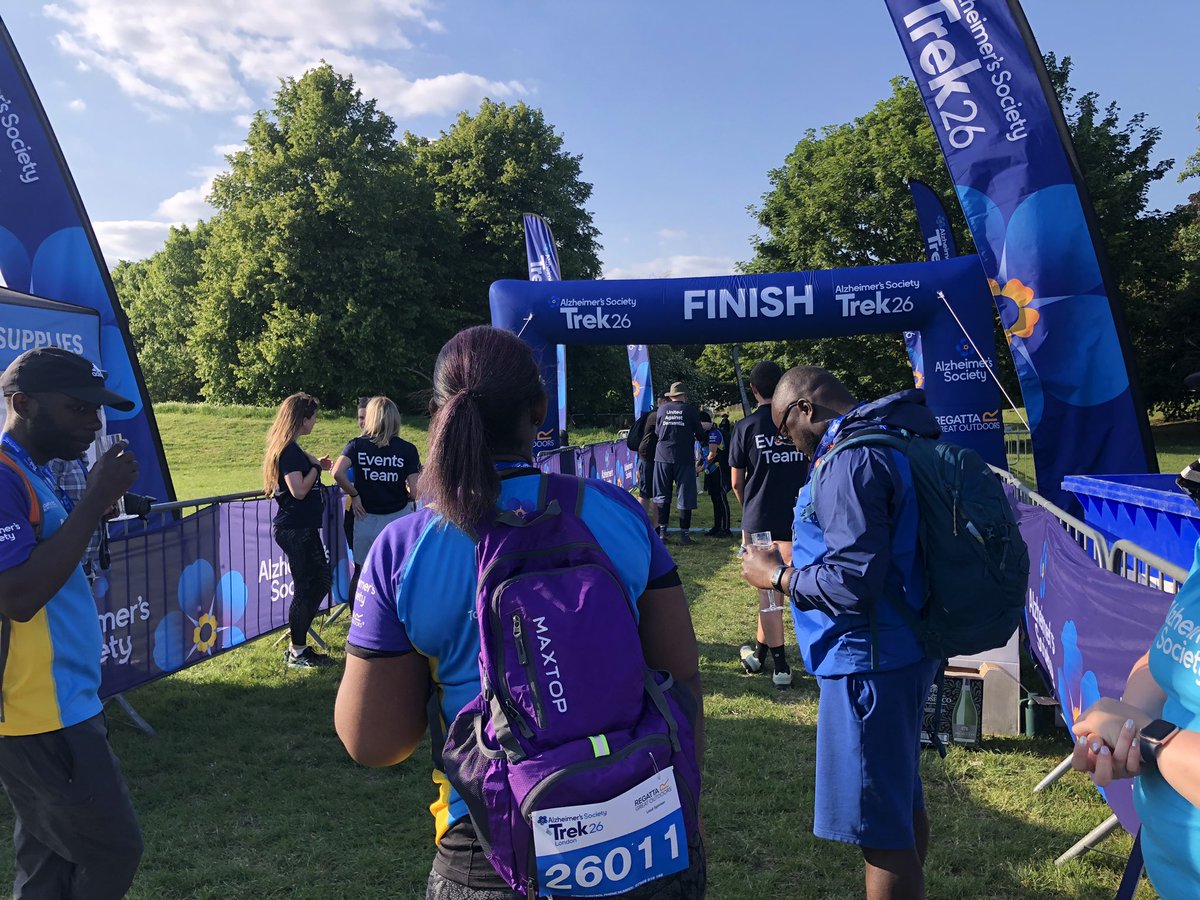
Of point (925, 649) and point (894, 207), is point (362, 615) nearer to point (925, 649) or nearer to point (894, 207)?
point (925, 649)

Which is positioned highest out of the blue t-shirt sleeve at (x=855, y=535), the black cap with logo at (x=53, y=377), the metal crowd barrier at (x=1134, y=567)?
the black cap with logo at (x=53, y=377)

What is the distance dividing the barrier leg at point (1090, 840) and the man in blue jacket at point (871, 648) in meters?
1.34

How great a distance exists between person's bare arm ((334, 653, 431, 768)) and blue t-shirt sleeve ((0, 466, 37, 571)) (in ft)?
3.87

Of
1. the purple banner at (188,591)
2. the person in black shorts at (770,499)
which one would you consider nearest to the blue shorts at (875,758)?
the person in black shorts at (770,499)

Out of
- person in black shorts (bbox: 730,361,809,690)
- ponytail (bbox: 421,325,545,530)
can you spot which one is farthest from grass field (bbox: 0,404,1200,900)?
ponytail (bbox: 421,325,545,530)

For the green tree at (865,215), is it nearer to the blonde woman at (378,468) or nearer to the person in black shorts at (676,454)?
the person in black shorts at (676,454)

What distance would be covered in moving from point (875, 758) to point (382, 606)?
1.78 metres

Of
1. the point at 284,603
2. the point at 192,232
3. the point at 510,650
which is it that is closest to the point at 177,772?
the point at 284,603

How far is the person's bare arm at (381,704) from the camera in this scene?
1.46m

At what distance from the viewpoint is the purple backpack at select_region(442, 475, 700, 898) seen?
1.33m

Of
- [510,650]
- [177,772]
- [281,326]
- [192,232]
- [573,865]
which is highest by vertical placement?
[192,232]

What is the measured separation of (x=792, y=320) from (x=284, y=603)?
5350 mm

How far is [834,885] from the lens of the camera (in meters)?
3.40

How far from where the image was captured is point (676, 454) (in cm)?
1135
